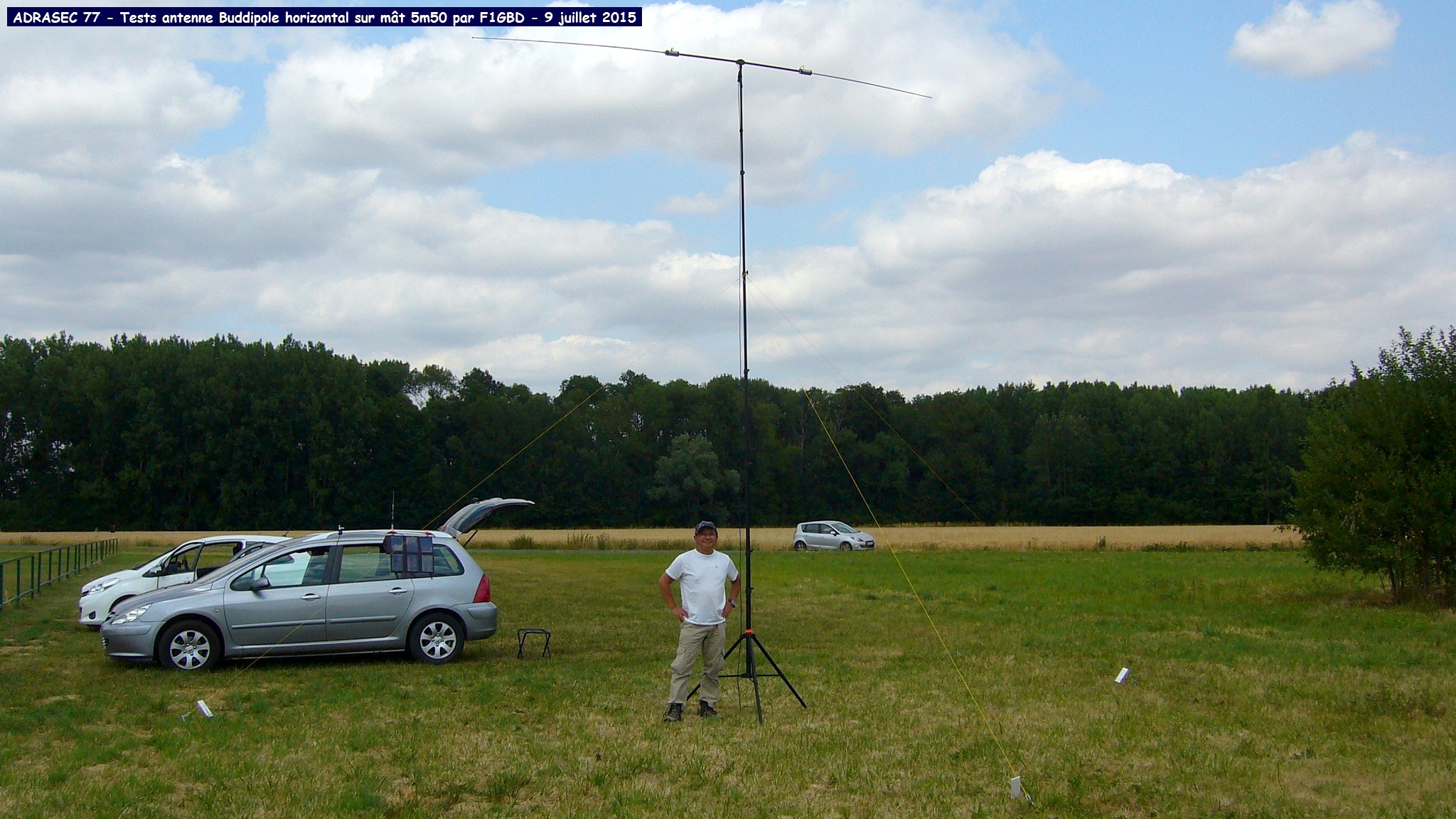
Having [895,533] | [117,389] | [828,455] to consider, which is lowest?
[895,533]

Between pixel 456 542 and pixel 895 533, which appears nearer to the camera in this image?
pixel 456 542

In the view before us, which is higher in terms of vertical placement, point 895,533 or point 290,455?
point 290,455

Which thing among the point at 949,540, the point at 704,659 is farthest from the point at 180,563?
the point at 949,540

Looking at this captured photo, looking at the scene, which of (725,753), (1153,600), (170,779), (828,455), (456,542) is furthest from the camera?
(828,455)

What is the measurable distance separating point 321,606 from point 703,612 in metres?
5.41

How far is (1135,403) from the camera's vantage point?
75.6m

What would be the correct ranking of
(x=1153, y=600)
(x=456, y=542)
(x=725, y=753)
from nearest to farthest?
(x=725, y=753)
(x=456, y=542)
(x=1153, y=600)

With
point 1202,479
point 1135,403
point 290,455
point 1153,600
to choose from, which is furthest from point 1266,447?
point 290,455

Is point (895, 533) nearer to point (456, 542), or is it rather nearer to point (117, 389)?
point (456, 542)

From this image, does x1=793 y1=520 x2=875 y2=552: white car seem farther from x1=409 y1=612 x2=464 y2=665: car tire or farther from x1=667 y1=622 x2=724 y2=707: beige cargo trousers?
x1=667 y1=622 x2=724 y2=707: beige cargo trousers

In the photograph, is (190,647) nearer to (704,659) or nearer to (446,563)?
(446,563)

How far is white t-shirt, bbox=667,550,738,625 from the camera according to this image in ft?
32.5

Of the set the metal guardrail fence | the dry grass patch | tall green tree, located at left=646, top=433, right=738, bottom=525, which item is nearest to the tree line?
tall green tree, located at left=646, top=433, right=738, bottom=525

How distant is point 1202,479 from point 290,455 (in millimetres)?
56766
